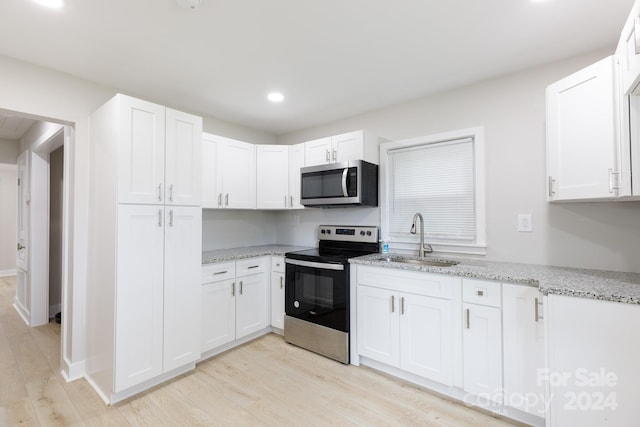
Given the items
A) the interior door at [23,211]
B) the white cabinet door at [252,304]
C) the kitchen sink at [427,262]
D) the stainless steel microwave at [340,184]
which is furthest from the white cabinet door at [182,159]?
the interior door at [23,211]

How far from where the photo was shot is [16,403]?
2.02m

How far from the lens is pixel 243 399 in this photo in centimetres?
210

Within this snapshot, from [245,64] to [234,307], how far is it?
2.16m

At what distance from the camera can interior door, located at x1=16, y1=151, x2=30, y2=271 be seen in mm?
3756

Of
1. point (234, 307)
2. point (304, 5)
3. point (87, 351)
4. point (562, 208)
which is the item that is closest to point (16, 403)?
point (87, 351)

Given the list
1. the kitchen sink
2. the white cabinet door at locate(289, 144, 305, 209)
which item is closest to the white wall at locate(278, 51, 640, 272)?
the kitchen sink

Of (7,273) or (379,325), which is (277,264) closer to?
(379,325)

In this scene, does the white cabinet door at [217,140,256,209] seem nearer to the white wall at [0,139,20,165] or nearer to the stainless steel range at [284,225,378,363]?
the stainless steel range at [284,225,378,363]

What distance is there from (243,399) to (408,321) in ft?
4.34

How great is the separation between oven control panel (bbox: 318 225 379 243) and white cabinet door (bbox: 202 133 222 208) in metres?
1.20

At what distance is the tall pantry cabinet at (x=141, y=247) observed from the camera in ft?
6.67

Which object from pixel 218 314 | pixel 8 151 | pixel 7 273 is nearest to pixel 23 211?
pixel 8 151

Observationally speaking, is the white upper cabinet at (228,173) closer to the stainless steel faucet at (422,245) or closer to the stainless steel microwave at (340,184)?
the stainless steel microwave at (340,184)

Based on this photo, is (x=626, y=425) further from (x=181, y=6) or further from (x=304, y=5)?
(x=181, y=6)
